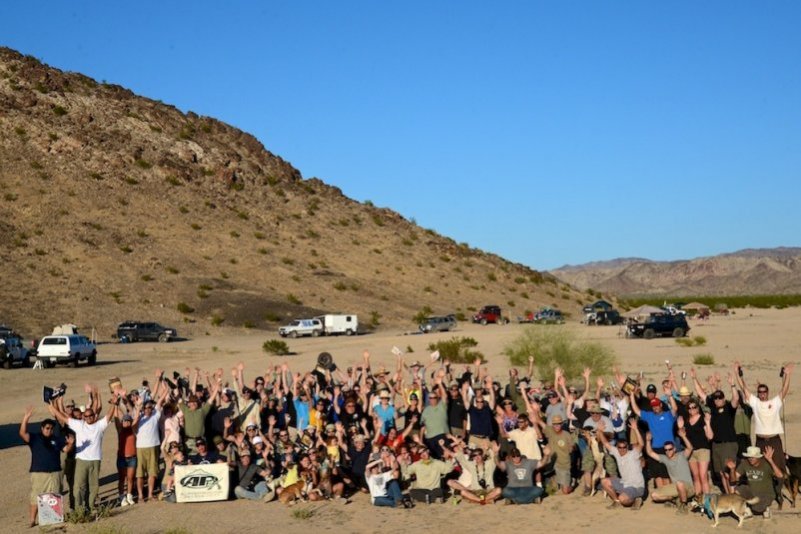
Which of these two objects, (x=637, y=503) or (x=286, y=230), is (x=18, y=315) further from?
(x=637, y=503)

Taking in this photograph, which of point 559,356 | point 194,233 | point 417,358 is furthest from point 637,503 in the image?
point 194,233

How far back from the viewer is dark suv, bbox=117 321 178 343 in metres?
57.1

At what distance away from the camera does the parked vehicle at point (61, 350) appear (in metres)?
39.3

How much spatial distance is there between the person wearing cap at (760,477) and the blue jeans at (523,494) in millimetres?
2709

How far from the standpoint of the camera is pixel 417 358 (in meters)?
41.9

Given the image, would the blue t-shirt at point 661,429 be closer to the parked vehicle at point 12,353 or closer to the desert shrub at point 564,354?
the desert shrub at point 564,354

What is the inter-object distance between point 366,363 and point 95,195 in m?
68.2

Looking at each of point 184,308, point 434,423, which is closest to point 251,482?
point 434,423

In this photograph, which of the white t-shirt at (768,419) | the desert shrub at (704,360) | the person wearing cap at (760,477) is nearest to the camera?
the person wearing cap at (760,477)

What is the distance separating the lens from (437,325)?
61750mm

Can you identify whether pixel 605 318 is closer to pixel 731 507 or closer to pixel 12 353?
pixel 12 353

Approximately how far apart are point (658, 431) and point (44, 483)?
8.58 metres

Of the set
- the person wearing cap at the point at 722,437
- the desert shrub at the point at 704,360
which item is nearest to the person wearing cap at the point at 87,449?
the person wearing cap at the point at 722,437

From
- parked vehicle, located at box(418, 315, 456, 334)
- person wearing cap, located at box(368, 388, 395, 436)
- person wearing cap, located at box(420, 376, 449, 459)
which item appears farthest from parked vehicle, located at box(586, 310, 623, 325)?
person wearing cap, located at box(420, 376, 449, 459)
